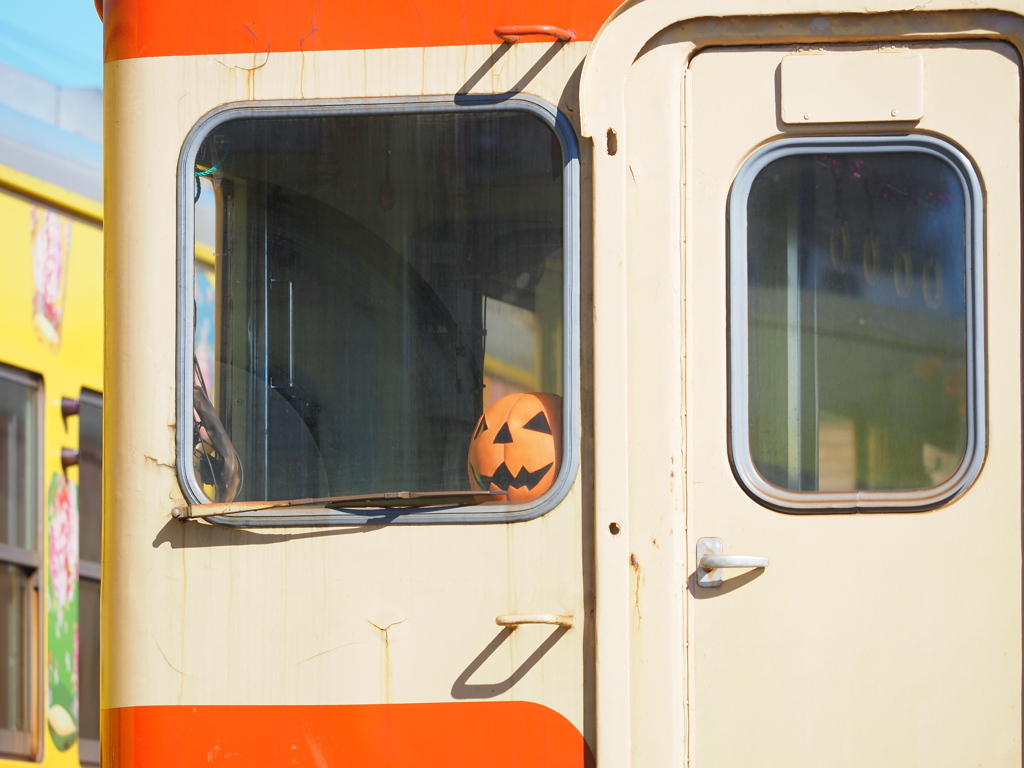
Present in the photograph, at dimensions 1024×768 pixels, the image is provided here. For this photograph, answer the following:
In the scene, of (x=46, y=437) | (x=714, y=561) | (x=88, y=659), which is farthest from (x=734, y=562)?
(x=88, y=659)

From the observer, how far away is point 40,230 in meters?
5.88

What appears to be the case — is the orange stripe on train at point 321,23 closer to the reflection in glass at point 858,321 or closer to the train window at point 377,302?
the train window at point 377,302

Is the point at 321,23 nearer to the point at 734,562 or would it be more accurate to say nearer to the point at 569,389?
the point at 569,389

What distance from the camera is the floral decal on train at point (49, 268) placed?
5.82 m

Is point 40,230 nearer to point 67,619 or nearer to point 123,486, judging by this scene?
point 67,619

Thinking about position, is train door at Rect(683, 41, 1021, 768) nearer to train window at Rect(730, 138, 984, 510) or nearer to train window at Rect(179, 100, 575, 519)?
train window at Rect(730, 138, 984, 510)

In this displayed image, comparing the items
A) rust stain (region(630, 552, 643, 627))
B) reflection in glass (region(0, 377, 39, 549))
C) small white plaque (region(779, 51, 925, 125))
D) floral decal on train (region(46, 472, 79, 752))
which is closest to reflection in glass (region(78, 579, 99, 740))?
floral decal on train (region(46, 472, 79, 752))

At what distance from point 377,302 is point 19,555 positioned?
426cm

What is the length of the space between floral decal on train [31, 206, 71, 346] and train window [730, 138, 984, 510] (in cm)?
473

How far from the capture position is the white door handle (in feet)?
6.40

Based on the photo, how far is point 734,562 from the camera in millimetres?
1951

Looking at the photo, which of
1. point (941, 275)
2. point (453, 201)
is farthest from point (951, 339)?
point (453, 201)

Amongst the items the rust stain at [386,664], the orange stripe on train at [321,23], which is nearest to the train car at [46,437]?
the orange stripe on train at [321,23]

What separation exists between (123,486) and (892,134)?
5.12 feet
